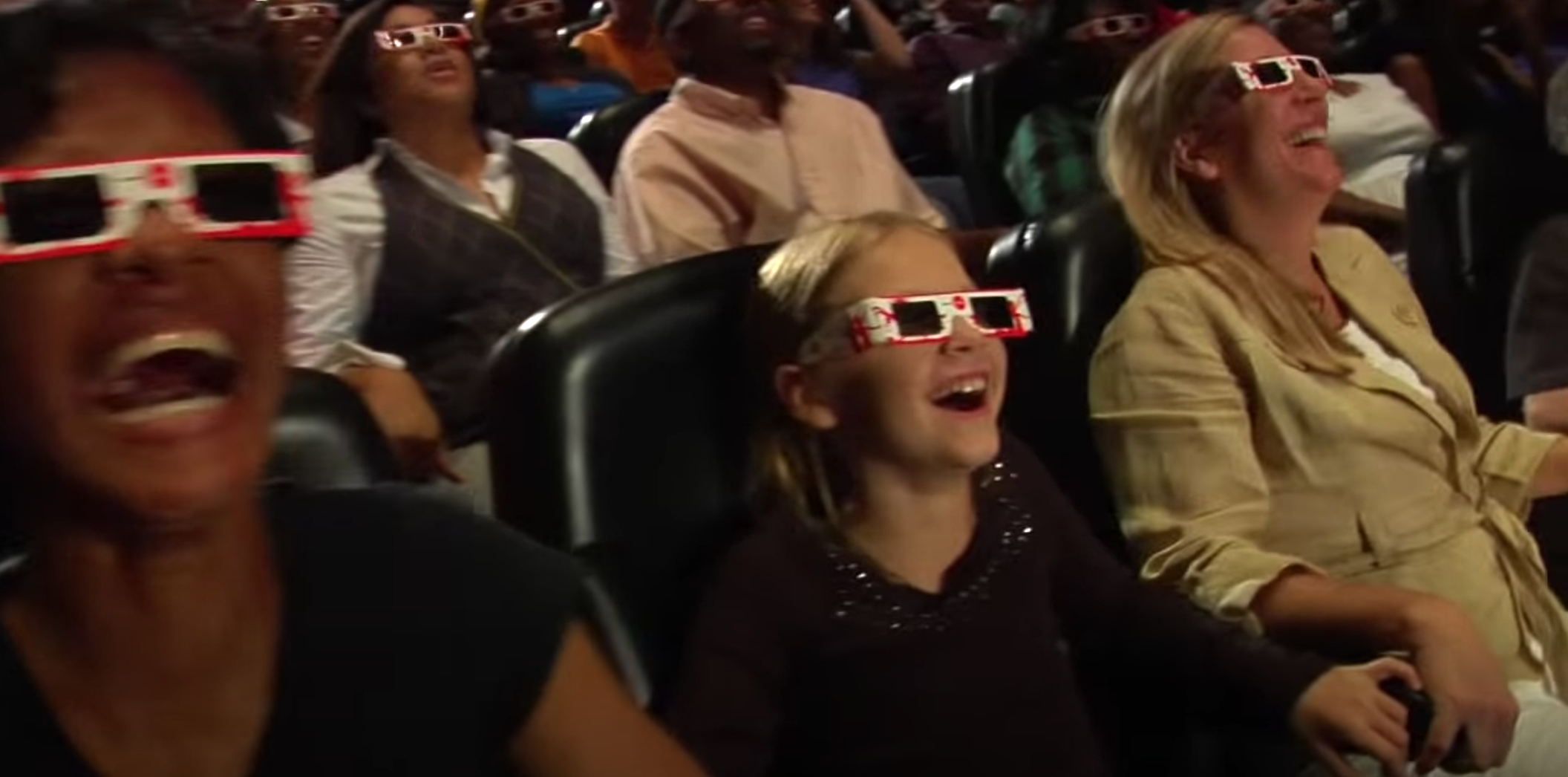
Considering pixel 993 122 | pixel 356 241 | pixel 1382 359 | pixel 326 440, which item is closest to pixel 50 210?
pixel 326 440

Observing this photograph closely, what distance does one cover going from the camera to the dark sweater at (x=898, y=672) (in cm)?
142

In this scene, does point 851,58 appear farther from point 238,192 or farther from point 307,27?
point 238,192

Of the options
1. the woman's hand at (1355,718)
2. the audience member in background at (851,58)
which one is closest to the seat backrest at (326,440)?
the woman's hand at (1355,718)

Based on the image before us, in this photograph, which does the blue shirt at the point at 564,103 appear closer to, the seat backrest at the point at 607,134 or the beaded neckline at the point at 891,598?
the seat backrest at the point at 607,134

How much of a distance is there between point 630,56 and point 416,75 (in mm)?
1565

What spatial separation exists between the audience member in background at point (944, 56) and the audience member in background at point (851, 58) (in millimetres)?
53

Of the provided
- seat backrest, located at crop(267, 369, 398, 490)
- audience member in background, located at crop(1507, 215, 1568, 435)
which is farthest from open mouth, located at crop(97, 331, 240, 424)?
audience member in background, located at crop(1507, 215, 1568, 435)

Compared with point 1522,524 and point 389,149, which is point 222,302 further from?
point 389,149

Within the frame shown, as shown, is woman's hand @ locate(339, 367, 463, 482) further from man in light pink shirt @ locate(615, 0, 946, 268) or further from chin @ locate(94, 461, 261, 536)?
chin @ locate(94, 461, 261, 536)

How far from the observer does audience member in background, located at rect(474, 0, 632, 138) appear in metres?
3.54

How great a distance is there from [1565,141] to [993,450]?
1.28 meters

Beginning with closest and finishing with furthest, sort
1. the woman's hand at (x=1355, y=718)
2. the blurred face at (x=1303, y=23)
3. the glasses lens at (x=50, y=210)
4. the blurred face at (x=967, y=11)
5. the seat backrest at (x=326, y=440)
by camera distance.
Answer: the glasses lens at (x=50, y=210) → the seat backrest at (x=326, y=440) → the woman's hand at (x=1355, y=718) → the blurred face at (x=1303, y=23) → the blurred face at (x=967, y=11)

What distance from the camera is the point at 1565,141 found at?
245 cm

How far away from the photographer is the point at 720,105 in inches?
114
